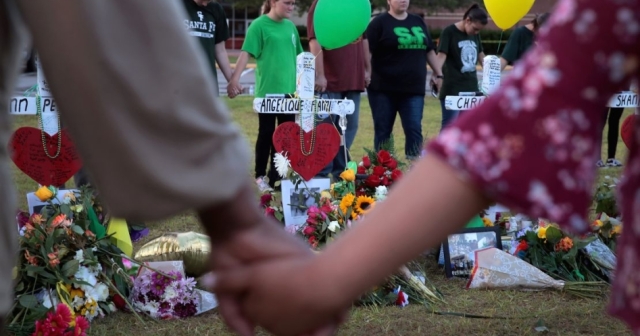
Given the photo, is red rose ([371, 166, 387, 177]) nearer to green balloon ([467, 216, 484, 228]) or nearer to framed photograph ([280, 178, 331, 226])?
framed photograph ([280, 178, 331, 226])

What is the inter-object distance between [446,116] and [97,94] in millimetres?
6802

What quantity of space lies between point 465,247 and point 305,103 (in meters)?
1.51

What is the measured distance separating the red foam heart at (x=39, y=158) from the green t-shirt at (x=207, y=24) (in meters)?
1.56

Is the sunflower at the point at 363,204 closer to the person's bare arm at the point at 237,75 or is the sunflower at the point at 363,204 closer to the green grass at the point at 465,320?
the green grass at the point at 465,320

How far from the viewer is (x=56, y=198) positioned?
159 inches

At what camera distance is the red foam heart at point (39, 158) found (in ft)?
14.4

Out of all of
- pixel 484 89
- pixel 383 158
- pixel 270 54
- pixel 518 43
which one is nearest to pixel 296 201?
pixel 383 158

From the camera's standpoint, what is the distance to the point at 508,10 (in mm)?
6180

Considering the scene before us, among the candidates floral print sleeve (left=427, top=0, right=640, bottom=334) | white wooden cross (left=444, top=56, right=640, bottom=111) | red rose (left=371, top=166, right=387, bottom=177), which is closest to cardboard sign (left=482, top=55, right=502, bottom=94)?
white wooden cross (left=444, top=56, right=640, bottom=111)

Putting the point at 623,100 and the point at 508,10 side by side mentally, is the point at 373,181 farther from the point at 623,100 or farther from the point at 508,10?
the point at 623,100

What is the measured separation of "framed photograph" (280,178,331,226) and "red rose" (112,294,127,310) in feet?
3.74

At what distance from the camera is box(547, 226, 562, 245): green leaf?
433cm

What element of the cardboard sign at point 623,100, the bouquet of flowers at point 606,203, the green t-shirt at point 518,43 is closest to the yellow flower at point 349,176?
the bouquet of flowers at point 606,203

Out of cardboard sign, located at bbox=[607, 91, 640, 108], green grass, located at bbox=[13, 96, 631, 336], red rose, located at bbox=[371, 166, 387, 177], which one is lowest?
green grass, located at bbox=[13, 96, 631, 336]
